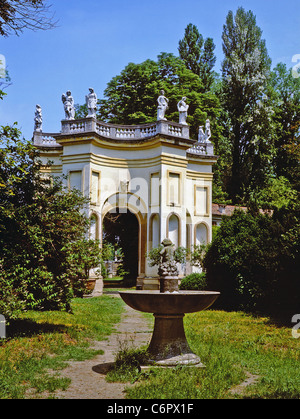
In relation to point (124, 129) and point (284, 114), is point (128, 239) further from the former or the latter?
point (284, 114)

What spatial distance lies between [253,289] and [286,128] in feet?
98.1

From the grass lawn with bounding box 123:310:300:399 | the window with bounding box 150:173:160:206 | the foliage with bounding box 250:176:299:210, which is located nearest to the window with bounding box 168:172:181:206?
the window with bounding box 150:173:160:206

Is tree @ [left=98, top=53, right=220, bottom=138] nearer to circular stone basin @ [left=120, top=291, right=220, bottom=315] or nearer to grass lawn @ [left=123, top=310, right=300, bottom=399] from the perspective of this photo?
grass lawn @ [left=123, top=310, right=300, bottom=399]

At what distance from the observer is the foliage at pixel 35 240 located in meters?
9.18

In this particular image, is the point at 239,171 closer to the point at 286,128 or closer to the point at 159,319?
the point at 286,128

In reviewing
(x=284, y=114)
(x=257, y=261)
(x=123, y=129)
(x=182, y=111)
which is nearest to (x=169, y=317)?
(x=257, y=261)

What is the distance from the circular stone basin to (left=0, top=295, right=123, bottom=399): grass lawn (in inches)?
62.2

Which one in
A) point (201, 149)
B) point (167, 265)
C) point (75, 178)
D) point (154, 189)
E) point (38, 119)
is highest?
point (38, 119)

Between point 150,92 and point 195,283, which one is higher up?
point 150,92

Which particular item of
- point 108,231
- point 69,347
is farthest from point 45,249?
point 108,231

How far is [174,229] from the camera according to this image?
24172 millimetres

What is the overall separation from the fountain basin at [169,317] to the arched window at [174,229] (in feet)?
54.5

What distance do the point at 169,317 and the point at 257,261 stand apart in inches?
279

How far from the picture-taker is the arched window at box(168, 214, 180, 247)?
2408cm
